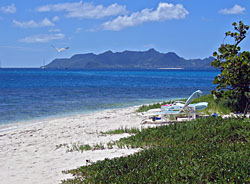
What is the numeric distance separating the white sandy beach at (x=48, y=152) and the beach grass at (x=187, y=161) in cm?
76

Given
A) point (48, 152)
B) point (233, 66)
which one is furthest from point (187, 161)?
point (233, 66)

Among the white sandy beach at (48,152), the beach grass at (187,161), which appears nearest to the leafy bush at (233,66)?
the beach grass at (187,161)

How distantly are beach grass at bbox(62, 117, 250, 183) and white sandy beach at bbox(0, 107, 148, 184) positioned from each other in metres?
0.76

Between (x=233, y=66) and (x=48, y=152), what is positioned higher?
(x=233, y=66)

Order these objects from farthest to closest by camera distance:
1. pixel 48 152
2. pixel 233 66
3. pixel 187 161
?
pixel 233 66, pixel 48 152, pixel 187 161

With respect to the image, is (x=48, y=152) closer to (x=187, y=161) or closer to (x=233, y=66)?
(x=187, y=161)

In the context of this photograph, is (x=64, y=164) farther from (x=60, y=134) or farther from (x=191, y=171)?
(x=60, y=134)

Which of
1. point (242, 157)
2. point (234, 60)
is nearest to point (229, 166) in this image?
point (242, 157)

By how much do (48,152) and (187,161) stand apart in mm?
5078

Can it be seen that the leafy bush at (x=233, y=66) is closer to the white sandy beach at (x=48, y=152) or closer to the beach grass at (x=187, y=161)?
the beach grass at (x=187, y=161)

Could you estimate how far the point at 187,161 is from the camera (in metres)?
5.80

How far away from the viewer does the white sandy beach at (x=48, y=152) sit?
22.9 ft

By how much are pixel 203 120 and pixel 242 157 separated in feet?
13.4

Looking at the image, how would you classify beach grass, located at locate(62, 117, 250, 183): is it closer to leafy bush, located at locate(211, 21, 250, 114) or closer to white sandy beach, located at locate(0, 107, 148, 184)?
white sandy beach, located at locate(0, 107, 148, 184)
